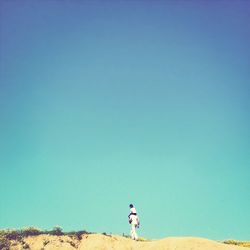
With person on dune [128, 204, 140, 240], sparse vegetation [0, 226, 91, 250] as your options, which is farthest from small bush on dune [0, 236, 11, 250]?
person on dune [128, 204, 140, 240]

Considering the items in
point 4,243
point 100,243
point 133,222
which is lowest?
point 100,243

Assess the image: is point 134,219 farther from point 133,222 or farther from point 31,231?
point 31,231

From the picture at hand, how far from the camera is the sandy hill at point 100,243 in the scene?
22.9 metres

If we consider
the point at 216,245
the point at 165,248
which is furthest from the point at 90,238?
the point at 216,245

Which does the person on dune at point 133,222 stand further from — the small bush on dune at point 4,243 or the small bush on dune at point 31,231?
the small bush on dune at point 4,243

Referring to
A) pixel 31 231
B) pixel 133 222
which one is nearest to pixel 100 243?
pixel 133 222

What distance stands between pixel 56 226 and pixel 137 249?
700cm

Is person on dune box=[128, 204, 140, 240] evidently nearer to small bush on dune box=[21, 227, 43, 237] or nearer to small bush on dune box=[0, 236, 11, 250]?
small bush on dune box=[21, 227, 43, 237]

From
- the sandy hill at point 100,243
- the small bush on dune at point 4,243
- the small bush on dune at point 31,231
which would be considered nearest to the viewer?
the sandy hill at point 100,243

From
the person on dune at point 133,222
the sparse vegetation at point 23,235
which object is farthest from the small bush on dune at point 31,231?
the person on dune at point 133,222

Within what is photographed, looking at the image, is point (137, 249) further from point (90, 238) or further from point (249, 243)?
point (249, 243)

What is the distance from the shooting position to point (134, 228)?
27.6 m

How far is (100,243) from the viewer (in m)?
25.3

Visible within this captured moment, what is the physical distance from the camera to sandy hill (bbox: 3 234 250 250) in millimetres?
22938
